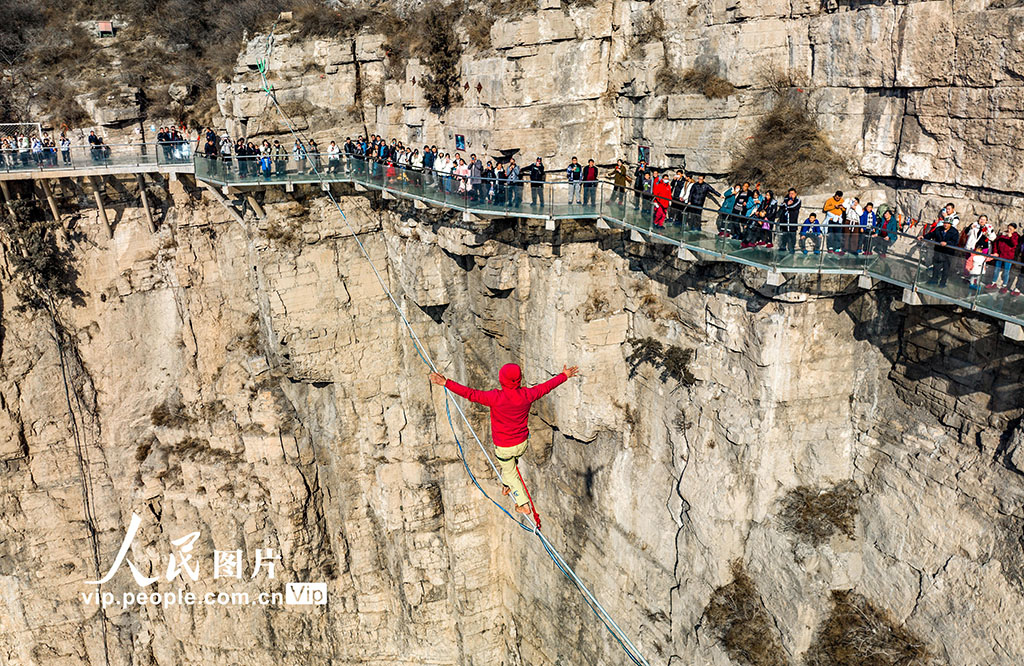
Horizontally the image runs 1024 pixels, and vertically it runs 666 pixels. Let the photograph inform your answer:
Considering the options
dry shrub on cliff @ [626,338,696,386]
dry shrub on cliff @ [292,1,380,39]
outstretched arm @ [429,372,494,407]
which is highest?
dry shrub on cliff @ [292,1,380,39]

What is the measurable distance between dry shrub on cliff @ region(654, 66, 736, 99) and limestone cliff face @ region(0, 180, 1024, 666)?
9.49 feet

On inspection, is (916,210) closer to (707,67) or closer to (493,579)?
(707,67)

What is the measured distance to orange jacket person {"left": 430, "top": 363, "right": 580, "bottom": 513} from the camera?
1141cm

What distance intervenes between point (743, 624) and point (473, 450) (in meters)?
8.04

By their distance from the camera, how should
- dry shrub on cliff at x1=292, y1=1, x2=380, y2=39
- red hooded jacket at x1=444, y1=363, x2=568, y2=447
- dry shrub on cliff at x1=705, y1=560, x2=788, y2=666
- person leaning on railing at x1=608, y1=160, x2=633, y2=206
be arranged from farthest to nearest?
1. dry shrub on cliff at x1=292, y1=1, x2=380, y2=39
2. dry shrub on cliff at x1=705, y1=560, x2=788, y2=666
3. person leaning on railing at x1=608, y1=160, x2=633, y2=206
4. red hooded jacket at x1=444, y1=363, x2=568, y2=447

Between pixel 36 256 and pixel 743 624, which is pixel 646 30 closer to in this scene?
pixel 743 624

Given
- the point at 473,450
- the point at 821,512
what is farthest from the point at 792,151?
the point at 473,450

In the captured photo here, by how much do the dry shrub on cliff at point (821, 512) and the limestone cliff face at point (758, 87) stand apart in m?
4.77

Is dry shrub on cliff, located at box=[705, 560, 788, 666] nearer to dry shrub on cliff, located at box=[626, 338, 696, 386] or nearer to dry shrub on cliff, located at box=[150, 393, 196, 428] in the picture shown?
dry shrub on cliff, located at box=[626, 338, 696, 386]

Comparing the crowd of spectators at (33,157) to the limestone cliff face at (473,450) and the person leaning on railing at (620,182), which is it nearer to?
the limestone cliff face at (473,450)

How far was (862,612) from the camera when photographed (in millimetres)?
13250

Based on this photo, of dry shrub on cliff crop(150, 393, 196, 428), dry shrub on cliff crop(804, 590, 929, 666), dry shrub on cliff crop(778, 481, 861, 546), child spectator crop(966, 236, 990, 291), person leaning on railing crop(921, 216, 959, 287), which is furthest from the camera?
dry shrub on cliff crop(150, 393, 196, 428)

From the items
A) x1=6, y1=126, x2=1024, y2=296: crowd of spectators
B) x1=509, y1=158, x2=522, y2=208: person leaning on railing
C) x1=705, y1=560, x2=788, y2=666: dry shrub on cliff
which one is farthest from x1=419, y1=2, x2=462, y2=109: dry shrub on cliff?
x1=705, y1=560, x2=788, y2=666: dry shrub on cliff

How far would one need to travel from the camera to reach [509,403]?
11742mm
